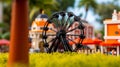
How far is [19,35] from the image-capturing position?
10133 mm

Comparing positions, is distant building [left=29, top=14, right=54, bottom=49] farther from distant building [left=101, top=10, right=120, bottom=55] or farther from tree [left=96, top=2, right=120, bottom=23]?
tree [left=96, top=2, right=120, bottom=23]

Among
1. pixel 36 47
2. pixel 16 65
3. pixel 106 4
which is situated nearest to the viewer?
pixel 16 65

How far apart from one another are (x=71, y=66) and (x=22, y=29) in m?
1.78

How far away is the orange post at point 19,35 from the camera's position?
10070mm

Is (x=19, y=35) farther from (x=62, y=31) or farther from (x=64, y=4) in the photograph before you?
(x=64, y=4)

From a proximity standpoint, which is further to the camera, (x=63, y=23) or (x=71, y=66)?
(x=63, y=23)

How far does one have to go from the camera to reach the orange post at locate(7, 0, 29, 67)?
1007cm

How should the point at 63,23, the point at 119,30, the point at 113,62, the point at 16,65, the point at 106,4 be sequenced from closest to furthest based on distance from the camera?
the point at 16,65, the point at 113,62, the point at 63,23, the point at 119,30, the point at 106,4

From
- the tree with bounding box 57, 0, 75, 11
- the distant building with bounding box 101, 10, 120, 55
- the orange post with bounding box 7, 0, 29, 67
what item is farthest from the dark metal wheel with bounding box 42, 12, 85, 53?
the tree with bounding box 57, 0, 75, 11

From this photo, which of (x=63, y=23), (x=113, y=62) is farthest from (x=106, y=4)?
(x=113, y=62)

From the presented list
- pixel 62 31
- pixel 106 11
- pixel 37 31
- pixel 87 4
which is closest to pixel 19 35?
pixel 62 31

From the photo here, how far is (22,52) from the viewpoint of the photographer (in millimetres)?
10102

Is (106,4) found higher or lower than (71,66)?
higher

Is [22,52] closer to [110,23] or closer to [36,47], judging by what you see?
[110,23]
